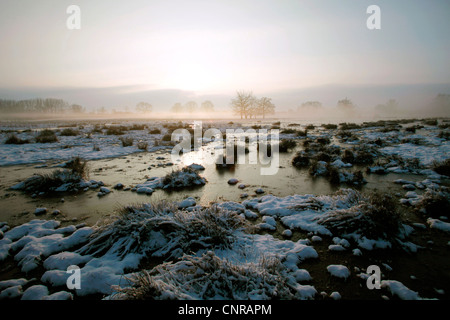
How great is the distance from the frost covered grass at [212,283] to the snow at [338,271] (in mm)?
644

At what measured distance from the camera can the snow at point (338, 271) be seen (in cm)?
319

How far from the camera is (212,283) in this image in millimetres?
2785

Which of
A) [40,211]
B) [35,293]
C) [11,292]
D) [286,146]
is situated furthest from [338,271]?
[286,146]

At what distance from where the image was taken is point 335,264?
3.49m

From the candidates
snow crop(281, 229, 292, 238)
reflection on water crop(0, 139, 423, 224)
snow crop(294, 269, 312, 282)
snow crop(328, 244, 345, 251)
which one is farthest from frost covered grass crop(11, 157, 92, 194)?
snow crop(328, 244, 345, 251)

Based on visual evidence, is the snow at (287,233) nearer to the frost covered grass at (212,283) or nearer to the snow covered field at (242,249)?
the snow covered field at (242,249)

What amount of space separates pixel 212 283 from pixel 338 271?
2069mm

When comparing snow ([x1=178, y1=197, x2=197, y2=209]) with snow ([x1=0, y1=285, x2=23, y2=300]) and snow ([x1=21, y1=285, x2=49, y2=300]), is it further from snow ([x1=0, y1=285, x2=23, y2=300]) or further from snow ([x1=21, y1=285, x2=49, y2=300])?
snow ([x1=0, y1=285, x2=23, y2=300])

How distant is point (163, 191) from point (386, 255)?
6.30m

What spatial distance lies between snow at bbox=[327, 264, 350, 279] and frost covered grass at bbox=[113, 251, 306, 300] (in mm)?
644

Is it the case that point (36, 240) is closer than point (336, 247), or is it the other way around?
point (336, 247)

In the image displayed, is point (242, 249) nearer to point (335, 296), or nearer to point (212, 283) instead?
point (212, 283)
